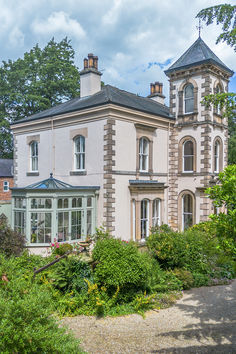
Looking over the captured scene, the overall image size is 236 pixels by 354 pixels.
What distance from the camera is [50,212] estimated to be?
13.8 metres

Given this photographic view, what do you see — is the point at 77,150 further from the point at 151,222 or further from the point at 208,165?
the point at 208,165

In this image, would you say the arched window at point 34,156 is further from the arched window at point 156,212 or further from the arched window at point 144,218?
the arched window at point 156,212

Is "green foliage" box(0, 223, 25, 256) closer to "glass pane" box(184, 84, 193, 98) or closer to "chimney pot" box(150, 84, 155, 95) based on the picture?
"glass pane" box(184, 84, 193, 98)

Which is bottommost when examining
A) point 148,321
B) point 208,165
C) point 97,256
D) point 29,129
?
point 148,321

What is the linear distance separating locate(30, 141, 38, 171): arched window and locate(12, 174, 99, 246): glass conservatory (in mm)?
5348

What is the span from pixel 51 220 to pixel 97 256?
17.9 ft

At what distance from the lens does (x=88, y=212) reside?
1532cm

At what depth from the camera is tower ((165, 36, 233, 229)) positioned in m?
17.3

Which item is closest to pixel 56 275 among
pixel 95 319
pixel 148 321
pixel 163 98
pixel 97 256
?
pixel 97 256

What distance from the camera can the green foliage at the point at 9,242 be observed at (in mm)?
9953

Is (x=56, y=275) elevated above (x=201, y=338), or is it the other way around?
(x=56, y=275)

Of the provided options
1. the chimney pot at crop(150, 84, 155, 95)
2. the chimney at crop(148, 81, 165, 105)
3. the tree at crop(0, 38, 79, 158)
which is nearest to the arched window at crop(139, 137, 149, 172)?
the chimney at crop(148, 81, 165, 105)

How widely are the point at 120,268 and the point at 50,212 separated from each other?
6.30 metres

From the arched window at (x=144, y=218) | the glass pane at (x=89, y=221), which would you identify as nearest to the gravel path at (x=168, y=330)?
the glass pane at (x=89, y=221)
